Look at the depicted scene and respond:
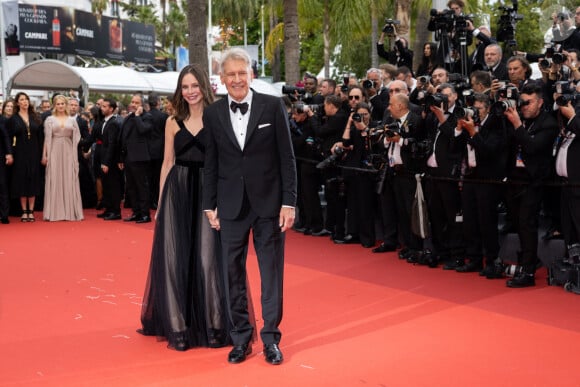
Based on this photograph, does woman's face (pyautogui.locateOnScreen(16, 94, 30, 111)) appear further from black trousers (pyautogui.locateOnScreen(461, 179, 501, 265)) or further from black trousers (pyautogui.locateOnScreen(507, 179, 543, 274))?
black trousers (pyautogui.locateOnScreen(507, 179, 543, 274))

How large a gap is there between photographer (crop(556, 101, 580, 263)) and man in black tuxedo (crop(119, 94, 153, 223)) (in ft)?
25.3

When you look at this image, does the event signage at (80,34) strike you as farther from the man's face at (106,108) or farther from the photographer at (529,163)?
the photographer at (529,163)

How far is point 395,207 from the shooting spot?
34.2 ft

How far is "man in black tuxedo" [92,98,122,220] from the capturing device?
14625mm

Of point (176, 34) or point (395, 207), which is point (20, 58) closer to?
point (176, 34)

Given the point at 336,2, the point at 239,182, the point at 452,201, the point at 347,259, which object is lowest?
the point at 347,259

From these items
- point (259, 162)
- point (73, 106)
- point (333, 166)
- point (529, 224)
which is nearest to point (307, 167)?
point (333, 166)

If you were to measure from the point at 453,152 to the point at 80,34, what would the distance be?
4227 cm

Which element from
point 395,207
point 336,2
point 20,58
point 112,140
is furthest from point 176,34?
point 395,207

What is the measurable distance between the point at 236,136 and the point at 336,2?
16.2 metres

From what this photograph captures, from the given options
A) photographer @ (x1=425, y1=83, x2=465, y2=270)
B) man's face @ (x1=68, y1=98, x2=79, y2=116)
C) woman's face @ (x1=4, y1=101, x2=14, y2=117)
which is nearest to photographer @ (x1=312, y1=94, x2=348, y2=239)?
photographer @ (x1=425, y1=83, x2=465, y2=270)

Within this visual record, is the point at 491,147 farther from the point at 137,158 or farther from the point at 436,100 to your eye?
the point at 137,158

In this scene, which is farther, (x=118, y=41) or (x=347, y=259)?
(x=118, y=41)

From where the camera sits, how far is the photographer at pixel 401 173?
952 cm
